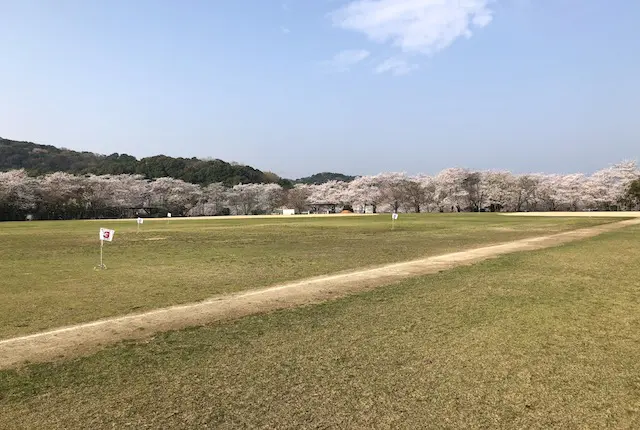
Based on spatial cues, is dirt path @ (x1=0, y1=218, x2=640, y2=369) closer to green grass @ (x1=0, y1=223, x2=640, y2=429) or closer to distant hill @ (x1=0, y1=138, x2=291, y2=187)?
green grass @ (x1=0, y1=223, x2=640, y2=429)

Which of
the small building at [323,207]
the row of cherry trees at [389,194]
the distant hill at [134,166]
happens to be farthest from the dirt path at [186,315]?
the distant hill at [134,166]

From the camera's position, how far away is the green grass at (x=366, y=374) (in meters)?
3.79

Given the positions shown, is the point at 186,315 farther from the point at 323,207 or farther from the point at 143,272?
the point at 323,207

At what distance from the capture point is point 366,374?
4.71 meters

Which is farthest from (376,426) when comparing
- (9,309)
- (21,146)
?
(21,146)

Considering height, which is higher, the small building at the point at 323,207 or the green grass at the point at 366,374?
the small building at the point at 323,207

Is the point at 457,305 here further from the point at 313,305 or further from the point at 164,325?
the point at 164,325

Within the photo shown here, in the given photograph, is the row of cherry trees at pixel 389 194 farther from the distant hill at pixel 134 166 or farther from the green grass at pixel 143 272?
the green grass at pixel 143 272

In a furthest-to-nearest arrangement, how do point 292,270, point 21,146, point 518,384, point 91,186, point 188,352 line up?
point 21,146 < point 91,186 < point 292,270 < point 188,352 < point 518,384

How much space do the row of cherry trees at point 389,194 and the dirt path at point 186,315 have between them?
7336 centimetres

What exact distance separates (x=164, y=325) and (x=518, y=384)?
5.17 metres

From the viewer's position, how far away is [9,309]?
829 cm

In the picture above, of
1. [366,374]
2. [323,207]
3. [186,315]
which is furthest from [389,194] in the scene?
[366,374]

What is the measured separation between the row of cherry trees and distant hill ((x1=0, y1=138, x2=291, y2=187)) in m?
11.0
